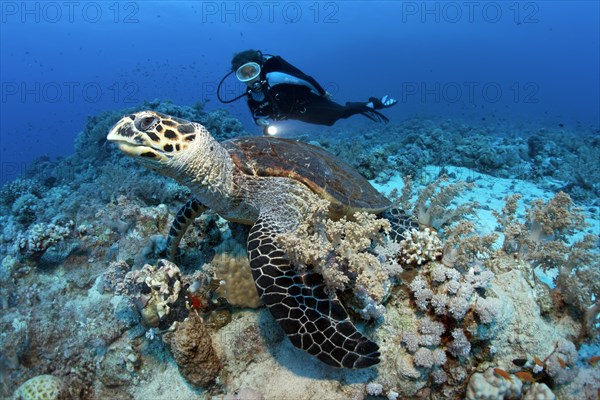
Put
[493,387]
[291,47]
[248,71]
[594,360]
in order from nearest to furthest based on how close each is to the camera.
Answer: [493,387], [594,360], [248,71], [291,47]

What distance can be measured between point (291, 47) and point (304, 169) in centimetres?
11992

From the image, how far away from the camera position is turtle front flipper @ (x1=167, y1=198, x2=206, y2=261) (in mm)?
3467

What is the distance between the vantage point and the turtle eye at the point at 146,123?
2.51 meters

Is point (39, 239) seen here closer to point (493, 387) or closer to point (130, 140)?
point (130, 140)

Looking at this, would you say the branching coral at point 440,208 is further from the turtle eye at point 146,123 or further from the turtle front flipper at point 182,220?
the turtle eye at point 146,123

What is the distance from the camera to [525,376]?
90.6 inches

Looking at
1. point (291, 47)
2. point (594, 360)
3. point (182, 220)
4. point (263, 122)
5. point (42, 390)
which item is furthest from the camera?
point (291, 47)

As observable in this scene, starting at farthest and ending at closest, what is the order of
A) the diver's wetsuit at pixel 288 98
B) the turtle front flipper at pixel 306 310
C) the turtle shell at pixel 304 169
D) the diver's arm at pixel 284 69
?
the diver's arm at pixel 284 69 < the diver's wetsuit at pixel 288 98 < the turtle shell at pixel 304 169 < the turtle front flipper at pixel 306 310

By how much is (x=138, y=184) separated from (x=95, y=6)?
99843 millimetres

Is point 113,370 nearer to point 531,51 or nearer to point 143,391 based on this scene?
point 143,391

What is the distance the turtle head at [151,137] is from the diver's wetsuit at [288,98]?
4705 mm

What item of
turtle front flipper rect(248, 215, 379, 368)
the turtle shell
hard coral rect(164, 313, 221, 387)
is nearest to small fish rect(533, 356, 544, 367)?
turtle front flipper rect(248, 215, 379, 368)

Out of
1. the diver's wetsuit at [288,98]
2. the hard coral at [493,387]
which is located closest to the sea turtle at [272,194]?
the hard coral at [493,387]

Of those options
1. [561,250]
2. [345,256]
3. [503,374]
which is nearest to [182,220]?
[345,256]
